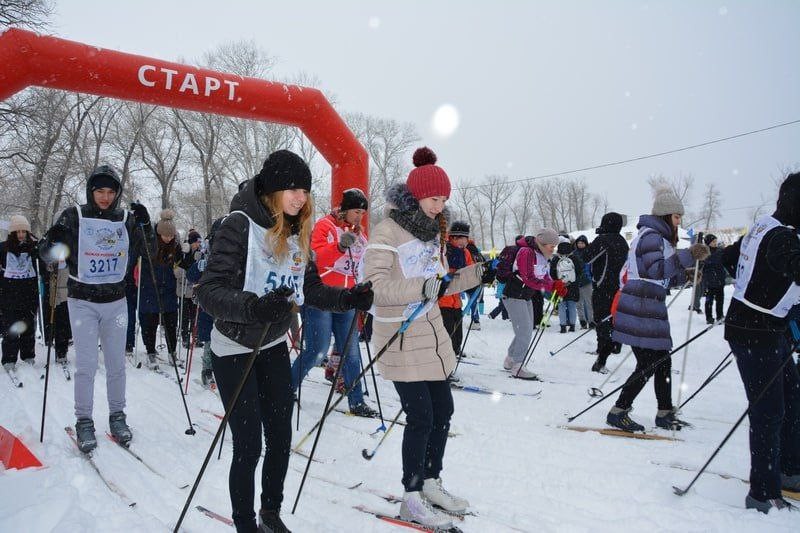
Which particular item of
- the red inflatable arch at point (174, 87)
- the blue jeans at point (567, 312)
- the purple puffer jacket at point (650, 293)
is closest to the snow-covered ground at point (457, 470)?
the purple puffer jacket at point (650, 293)

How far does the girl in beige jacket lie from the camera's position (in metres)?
2.61

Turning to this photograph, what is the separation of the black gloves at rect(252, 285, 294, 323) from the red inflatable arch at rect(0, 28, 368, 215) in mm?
6024

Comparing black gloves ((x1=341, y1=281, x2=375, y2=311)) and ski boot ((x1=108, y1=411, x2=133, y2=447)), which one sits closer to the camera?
black gloves ((x1=341, y1=281, x2=375, y2=311))

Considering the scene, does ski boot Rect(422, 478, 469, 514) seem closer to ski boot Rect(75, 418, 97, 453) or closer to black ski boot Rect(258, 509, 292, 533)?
black ski boot Rect(258, 509, 292, 533)

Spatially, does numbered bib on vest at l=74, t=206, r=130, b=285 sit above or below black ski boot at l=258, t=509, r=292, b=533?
above

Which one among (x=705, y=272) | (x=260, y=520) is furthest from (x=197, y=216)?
(x=260, y=520)

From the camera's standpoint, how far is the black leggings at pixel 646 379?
13.5ft

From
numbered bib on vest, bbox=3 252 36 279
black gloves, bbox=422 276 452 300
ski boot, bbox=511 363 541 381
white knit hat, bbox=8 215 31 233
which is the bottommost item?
ski boot, bbox=511 363 541 381

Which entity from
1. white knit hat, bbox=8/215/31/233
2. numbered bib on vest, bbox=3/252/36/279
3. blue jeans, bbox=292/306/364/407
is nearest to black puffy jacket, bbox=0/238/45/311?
numbered bib on vest, bbox=3/252/36/279

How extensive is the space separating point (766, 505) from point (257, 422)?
2884mm

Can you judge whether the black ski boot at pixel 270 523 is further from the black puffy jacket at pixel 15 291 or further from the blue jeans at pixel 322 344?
the black puffy jacket at pixel 15 291

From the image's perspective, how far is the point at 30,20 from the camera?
43.4 feet

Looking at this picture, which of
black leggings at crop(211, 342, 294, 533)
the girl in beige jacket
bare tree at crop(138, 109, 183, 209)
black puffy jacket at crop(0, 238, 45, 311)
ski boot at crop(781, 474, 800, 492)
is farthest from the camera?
bare tree at crop(138, 109, 183, 209)

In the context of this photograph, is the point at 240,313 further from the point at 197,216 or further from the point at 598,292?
the point at 197,216
